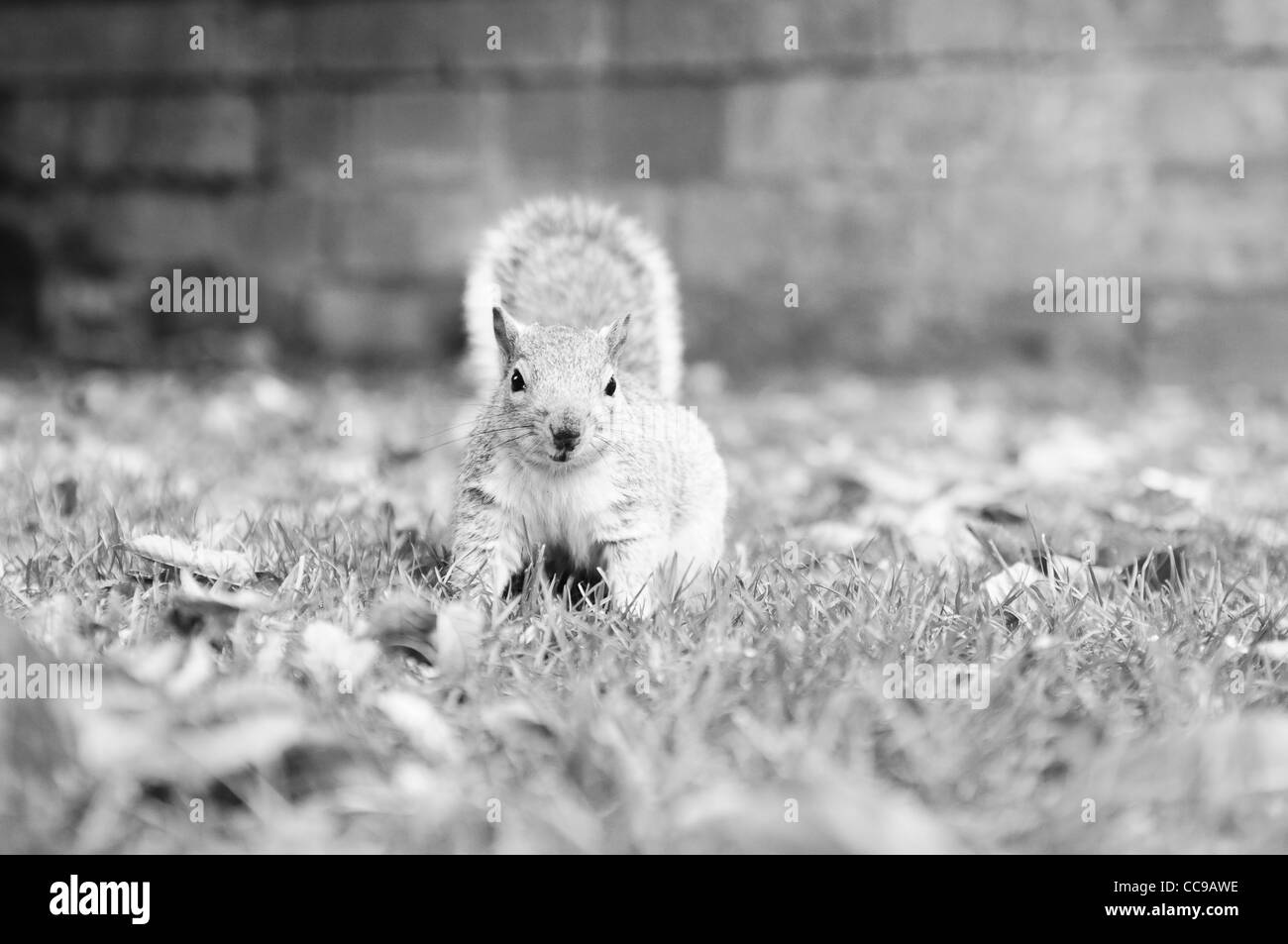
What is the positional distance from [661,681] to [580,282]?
46.9 inches

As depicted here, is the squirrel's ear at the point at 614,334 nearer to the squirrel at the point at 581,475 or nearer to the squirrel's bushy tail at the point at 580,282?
the squirrel at the point at 581,475

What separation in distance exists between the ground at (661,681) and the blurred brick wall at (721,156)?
7.16 ft

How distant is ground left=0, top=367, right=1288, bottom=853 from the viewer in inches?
49.0

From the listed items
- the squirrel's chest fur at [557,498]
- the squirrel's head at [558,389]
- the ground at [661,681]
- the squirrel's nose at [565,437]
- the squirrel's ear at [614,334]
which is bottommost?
the ground at [661,681]

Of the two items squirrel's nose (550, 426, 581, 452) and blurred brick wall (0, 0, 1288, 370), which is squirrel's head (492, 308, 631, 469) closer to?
squirrel's nose (550, 426, 581, 452)

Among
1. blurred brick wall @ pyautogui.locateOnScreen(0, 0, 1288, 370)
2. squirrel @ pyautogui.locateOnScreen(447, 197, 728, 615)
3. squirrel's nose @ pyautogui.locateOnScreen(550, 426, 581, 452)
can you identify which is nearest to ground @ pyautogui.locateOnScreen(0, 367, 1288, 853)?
squirrel @ pyautogui.locateOnScreen(447, 197, 728, 615)

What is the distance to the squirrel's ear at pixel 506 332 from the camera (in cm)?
213

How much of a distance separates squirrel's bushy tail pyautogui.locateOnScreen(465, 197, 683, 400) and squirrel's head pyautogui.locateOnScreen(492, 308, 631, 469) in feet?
1.08

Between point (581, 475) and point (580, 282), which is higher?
point (580, 282)

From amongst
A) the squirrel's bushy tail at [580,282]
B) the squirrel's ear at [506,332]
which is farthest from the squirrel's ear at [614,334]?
the squirrel's bushy tail at [580,282]

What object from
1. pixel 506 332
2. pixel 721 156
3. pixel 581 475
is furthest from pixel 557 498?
pixel 721 156

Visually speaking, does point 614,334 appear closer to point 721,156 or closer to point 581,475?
point 581,475

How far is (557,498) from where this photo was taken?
2.10 meters
